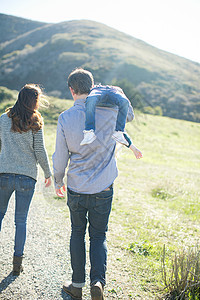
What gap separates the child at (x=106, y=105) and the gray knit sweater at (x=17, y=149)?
869 millimetres

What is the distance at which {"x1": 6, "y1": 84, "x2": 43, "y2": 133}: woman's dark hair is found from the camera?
111 inches

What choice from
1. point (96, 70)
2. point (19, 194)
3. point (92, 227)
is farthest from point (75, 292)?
point (96, 70)

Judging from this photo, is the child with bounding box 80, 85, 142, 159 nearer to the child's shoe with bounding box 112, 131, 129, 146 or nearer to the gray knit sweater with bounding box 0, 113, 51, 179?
the child's shoe with bounding box 112, 131, 129, 146

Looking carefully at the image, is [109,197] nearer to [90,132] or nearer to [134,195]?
[90,132]

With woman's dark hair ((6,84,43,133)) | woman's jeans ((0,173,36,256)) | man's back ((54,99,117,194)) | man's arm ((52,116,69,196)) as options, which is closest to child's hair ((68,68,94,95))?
man's back ((54,99,117,194))

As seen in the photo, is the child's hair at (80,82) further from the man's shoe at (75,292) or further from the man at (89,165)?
the man's shoe at (75,292)

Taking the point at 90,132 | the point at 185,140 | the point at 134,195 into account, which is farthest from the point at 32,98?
the point at 185,140

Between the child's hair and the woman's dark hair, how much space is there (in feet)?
1.98

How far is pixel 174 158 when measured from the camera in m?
14.1

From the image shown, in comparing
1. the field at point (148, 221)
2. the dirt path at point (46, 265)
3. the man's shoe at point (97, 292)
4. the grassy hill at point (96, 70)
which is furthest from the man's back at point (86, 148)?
the grassy hill at point (96, 70)

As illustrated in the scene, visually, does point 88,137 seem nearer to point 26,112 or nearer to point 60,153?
point 60,153

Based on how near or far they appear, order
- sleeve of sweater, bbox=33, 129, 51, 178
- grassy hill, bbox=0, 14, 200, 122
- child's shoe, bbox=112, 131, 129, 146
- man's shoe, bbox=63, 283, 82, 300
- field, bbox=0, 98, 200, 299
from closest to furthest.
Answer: child's shoe, bbox=112, 131, 129, 146 → man's shoe, bbox=63, 283, 82, 300 → sleeve of sweater, bbox=33, 129, 51, 178 → field, bbox=0, 98, 200, 299 → grassy hill, bbox=0, 14, 200, 122

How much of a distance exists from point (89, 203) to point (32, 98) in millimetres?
1297

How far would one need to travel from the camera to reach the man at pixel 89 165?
241 cm
